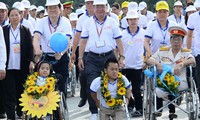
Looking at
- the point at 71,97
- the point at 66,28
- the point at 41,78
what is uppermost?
the point at 66,28

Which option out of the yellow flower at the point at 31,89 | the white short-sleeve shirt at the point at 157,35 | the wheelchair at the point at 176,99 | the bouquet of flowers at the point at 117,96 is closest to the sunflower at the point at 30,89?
the yellow flower at the point at 31,89

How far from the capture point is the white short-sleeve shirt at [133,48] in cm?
1223

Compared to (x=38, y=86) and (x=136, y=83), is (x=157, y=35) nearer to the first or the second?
(x=136, y=83)

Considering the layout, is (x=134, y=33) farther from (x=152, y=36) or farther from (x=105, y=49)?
(x=105, y=49)

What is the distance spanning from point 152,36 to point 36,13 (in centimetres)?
846

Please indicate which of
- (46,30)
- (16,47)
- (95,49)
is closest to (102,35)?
(95,49)

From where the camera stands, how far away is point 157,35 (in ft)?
38.0

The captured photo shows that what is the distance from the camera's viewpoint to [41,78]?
9820 millimetres

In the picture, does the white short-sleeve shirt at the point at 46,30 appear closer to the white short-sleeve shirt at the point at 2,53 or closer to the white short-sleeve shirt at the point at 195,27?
the white short-sleeve shirt at the point at 2,53

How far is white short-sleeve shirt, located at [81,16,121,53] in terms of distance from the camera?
10594mm

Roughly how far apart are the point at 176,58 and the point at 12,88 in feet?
9.28

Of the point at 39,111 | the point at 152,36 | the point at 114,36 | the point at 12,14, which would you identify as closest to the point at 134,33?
the point at 152,36

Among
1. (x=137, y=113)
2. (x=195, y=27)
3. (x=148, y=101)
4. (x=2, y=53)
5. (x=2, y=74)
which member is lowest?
(x=137, y=113)

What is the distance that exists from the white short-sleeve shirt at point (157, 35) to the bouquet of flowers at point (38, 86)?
2.53 m
